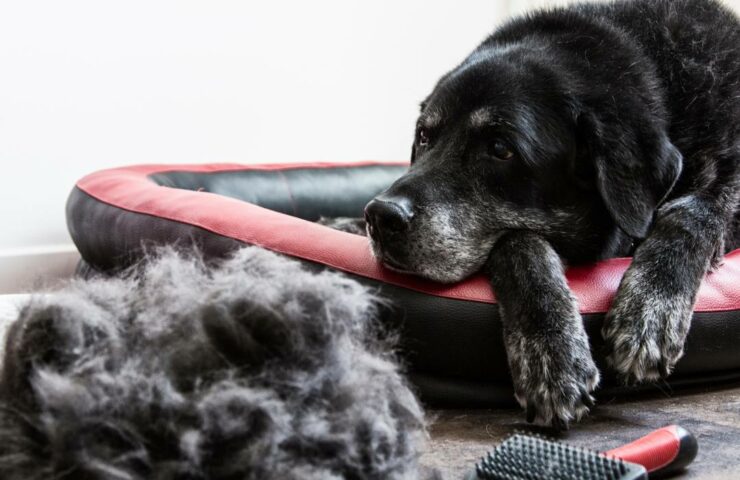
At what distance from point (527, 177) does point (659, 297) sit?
0.38 meters

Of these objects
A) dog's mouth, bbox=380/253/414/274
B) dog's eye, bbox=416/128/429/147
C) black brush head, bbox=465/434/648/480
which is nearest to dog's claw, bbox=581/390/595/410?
black brush head, bbox=465/434/648/480

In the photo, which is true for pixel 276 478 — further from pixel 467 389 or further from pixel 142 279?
pixel 467 389

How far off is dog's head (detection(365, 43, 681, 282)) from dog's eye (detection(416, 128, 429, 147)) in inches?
4.2

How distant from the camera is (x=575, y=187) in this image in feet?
5.49

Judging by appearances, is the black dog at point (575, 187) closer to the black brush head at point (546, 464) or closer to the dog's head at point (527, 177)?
the dog's head at point (527, 177)

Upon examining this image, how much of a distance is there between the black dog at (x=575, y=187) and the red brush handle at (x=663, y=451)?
7.7 inches

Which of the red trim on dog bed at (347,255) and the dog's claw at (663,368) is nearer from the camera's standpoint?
the dog's claw at (663,368)

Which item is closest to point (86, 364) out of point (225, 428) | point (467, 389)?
point (225, 428)

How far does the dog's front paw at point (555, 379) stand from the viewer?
50.3 inches

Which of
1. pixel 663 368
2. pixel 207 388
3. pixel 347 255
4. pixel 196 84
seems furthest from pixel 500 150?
pixel 196 84

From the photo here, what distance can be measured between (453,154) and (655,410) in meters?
0.65

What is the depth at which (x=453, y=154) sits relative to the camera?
66.2 inches

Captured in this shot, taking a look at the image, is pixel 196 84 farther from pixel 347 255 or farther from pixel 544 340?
pixel 544 340

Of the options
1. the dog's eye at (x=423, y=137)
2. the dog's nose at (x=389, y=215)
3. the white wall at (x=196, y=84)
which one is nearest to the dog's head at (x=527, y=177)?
the dog's nose at (x=389, y=215)
